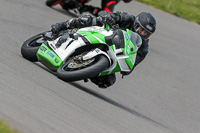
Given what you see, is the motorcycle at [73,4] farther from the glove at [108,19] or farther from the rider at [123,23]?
the glove at [108,19]

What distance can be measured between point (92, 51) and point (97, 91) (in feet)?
5.02

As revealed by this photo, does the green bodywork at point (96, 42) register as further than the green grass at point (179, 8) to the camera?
No

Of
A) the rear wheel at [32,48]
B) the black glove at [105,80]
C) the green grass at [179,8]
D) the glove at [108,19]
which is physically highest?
the glove at [108,19]

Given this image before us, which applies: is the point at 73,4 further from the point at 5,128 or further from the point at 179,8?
the point at 5,128

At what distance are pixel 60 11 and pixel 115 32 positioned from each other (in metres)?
6.67

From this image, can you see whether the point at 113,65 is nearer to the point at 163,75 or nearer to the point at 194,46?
the point at 163,75

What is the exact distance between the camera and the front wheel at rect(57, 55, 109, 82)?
6.04 meters

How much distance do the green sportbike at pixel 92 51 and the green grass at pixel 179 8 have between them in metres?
11.0

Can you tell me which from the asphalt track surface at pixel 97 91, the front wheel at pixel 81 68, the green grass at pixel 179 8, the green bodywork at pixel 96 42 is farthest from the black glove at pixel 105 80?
the green grass at pixel 179 8

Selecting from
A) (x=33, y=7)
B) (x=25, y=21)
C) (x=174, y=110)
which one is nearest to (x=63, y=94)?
(x=174, y=110)

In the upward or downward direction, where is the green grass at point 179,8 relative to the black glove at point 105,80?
downward

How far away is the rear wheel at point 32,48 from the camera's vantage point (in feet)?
23.0

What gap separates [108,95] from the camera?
25.8 ft

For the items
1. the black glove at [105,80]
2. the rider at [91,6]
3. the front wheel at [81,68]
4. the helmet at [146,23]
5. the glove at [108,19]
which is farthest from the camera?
the rider at [91,6]
